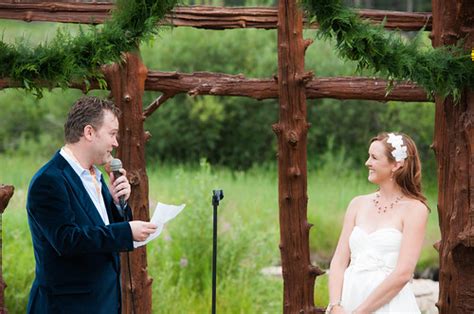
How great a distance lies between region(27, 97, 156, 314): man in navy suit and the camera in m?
3.40

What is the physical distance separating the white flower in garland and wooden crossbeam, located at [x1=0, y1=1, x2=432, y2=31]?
1.10 meters

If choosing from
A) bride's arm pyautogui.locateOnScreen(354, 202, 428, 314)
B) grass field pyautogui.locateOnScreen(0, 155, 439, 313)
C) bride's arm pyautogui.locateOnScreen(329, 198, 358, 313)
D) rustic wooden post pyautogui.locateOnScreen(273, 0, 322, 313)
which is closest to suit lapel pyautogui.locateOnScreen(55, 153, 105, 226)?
bride's arm pyautogui.locateOnScreen(329, 198, 358, 313)

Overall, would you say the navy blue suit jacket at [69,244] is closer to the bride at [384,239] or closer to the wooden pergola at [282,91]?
the bride at [384,239]

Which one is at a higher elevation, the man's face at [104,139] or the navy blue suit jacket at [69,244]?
the man's face at [104,139]

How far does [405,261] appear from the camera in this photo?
3.81 metres

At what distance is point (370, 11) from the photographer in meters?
4.87

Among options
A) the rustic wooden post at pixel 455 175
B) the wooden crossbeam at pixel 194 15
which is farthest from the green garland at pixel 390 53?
the wooden crossbeam at pixel 194 15

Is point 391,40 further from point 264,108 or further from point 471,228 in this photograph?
point 264,108

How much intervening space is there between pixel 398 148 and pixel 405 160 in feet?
0.19

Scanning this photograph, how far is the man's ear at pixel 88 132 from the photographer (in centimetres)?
349

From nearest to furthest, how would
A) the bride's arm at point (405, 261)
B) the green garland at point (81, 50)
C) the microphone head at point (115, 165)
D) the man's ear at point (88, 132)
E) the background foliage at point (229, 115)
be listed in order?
the man's ear at point (88, 132) → the microphone head at point (115, 165) → the bride's arm at point (405, 261) → the green garland at point (81, 50) → the background foliage at point (229, 115)

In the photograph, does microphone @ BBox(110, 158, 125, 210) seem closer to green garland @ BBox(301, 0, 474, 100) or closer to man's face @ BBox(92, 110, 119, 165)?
man's face @ BBox(92, 110, 119, 165)

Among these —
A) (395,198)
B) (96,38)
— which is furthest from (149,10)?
(395,198)

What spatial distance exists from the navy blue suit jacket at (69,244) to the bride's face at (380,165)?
1019 millimetres
